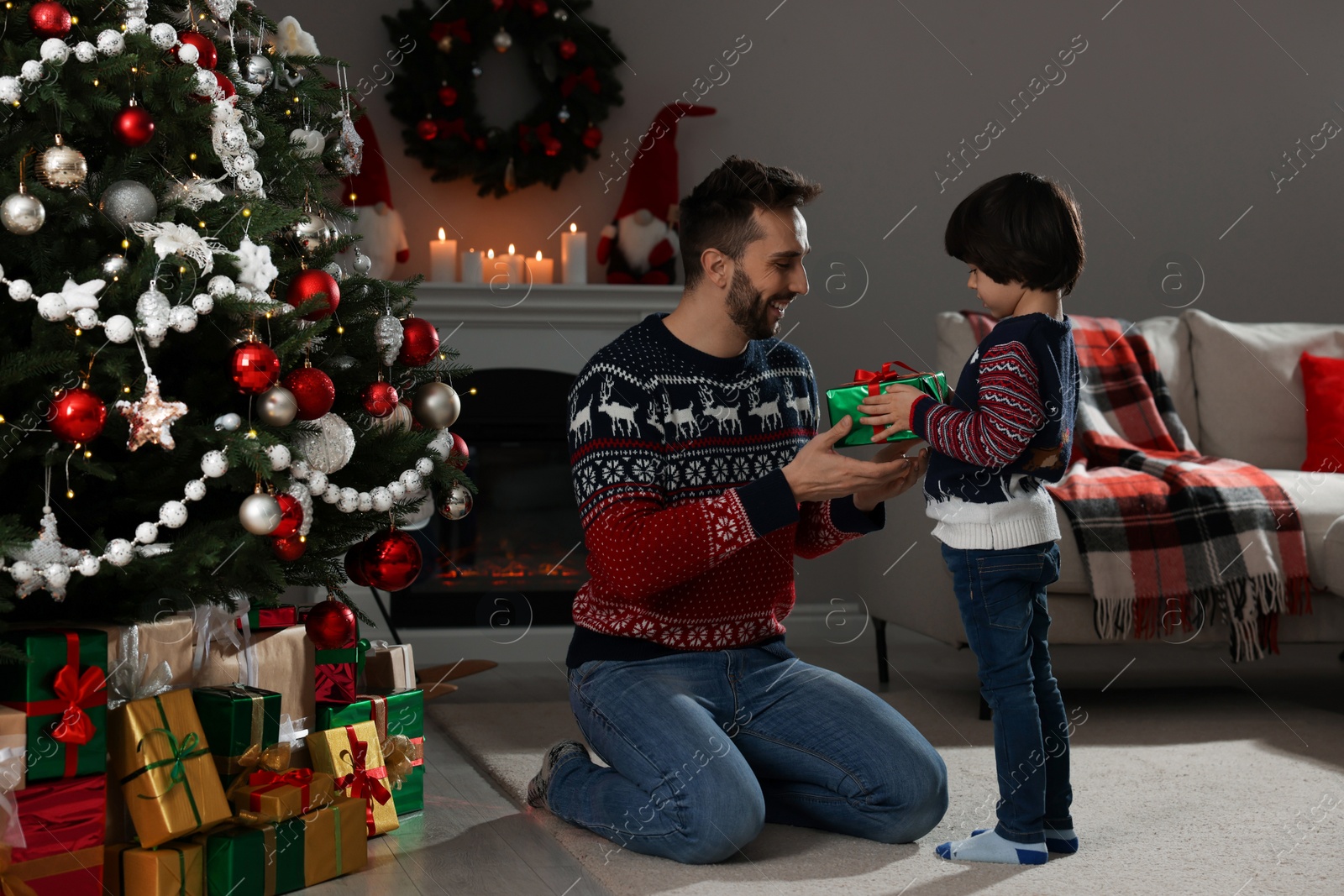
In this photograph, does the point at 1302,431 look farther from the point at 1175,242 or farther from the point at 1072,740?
the point at 1072,740

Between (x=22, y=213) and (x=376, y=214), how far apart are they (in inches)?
78.1

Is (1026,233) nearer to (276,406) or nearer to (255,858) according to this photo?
(276,406)

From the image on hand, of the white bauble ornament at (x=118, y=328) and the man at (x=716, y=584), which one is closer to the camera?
the white bauble ornament at (x=118, y=328)

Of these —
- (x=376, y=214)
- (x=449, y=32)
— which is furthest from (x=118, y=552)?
(x=449, y=32)

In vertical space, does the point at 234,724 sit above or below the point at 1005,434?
below

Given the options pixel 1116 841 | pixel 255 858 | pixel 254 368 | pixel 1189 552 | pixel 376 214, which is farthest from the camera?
pixel 376 214

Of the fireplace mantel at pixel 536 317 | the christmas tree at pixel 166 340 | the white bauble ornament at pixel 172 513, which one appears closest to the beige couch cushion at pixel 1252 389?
the fireplace mantel at pixel 536 317

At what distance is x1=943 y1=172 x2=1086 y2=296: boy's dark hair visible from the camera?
4.95 feet

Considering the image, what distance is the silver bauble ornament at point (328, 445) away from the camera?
1.44m

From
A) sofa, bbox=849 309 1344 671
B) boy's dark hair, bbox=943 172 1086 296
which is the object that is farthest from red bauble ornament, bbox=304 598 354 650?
sofa, bbox=849 309 1344 671

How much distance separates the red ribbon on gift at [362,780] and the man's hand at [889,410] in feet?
2.65

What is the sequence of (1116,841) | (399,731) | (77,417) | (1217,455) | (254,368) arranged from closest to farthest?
(77,417) → (254,368) → (1116,841) → (399,731) → (1217,455)

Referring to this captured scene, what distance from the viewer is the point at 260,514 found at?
1319 millimetres

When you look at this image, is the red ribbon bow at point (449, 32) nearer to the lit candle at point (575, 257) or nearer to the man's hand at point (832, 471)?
the lit candle at point (575, 257)
